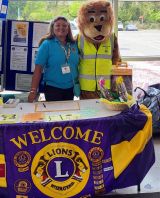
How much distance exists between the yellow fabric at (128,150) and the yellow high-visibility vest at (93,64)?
0.61m

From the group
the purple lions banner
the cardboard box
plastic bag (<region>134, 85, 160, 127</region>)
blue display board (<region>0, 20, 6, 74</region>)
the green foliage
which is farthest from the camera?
the green foliage

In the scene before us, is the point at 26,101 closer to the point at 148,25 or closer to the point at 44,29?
the point at 44,29

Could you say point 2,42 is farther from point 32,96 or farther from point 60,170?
point 60,170

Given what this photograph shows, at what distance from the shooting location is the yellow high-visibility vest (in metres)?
2.62

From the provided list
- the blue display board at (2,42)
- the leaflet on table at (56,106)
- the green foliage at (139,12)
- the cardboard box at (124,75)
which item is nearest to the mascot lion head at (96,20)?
the cardboard box at (124,75)

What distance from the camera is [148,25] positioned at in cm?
434

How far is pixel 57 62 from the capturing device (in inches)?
100

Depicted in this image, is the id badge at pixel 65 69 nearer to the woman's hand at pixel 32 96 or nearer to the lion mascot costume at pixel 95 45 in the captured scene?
the lion mascot costume at pixel 95 45

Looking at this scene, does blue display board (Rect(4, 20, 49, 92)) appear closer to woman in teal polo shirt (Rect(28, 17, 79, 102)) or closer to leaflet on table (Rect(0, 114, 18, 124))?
woman in teal polo shirt (Rect(28, 17, 79, 102))

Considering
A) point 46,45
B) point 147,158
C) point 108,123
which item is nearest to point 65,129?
point 108,123

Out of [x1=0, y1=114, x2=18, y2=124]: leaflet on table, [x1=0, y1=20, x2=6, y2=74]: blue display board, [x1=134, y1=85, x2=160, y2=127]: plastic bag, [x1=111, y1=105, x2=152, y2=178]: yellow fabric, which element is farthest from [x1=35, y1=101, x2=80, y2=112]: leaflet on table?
[x1=134, y1=85, x2=160, y2=127]: plastic bag

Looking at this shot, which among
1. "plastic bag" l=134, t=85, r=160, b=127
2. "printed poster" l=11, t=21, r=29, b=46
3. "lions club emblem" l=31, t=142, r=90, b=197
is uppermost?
"printed poster" l=11, t=21, r=29, b=46

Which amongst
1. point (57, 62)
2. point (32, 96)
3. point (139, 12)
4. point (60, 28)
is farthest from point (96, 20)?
point (139, 12)

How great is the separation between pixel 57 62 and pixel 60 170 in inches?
35.0
